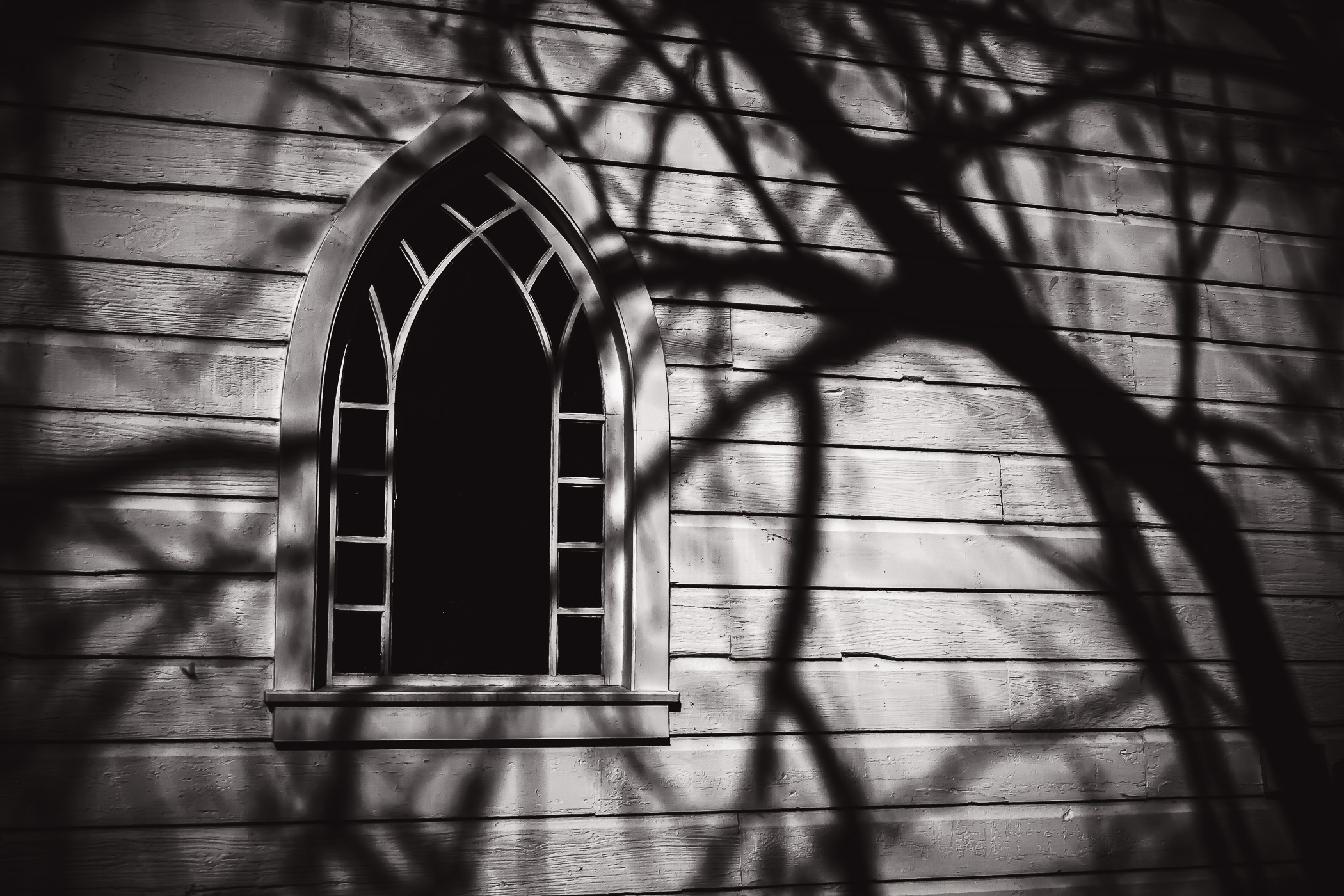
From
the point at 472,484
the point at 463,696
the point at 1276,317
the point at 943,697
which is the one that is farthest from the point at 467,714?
the point at 1276,317

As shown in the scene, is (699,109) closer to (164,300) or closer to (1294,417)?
(164,300)

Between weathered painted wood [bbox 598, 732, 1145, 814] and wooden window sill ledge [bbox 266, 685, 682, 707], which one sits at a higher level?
wooden window sill ledge [bbox 266, 685, 682, 707]

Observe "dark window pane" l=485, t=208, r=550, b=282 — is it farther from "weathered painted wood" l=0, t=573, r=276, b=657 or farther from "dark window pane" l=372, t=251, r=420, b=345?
"weathered painted wood" l=0, t=573, r=276, b=657

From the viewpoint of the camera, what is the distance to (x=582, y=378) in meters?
3.39

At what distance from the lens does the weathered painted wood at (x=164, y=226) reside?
9.71 feet

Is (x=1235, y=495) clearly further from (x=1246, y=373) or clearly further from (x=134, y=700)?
(x=134, y=700)

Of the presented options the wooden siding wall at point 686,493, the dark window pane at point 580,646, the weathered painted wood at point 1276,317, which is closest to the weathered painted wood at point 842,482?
the wooden siding wall at point 686,493

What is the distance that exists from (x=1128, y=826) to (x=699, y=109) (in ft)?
9.81

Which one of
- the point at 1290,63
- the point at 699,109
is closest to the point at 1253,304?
the point at 1290,63

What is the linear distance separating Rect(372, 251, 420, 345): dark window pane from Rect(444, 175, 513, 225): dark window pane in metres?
0.27

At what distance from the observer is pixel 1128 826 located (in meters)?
3.40

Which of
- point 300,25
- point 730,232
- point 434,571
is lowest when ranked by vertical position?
point 434,571

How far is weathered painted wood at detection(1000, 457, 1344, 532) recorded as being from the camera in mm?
3510

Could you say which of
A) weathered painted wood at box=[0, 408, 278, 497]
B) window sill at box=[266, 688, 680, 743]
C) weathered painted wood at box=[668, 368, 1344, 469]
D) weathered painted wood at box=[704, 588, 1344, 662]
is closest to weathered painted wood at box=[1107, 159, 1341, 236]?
weathered painted wood at box=[668, 368, 1344, 469]
